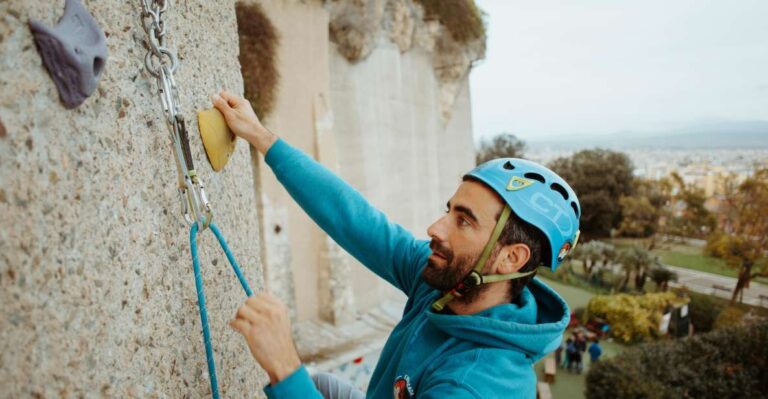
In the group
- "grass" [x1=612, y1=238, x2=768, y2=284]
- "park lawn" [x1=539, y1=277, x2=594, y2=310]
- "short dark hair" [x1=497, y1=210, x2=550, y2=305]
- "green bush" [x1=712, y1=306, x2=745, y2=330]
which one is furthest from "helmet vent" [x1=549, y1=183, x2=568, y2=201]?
"grass" [x1=612, y1=238, x2=768, y2=284]

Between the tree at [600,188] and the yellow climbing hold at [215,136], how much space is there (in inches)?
1416

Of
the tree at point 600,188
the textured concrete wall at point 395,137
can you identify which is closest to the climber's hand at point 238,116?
the textured concrete wall at point 395,137

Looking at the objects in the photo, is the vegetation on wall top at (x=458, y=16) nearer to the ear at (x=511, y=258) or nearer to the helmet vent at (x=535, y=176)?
the helmet vent at (x=535, y=176)

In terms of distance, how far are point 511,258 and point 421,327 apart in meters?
0.47

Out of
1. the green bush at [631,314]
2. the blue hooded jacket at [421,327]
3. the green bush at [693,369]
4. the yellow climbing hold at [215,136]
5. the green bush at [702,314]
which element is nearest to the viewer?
the blue hooded jacket at [421,327]

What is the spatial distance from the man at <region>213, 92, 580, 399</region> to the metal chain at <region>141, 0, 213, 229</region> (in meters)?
0.34

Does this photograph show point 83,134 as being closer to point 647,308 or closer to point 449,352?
point 449,352

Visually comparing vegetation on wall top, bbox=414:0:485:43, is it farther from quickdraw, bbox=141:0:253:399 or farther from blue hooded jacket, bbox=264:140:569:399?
quickdraw, bbox=141:0:253:399

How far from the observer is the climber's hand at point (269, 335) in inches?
57.8

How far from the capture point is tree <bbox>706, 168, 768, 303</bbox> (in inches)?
925

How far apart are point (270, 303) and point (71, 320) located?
1.77 ft

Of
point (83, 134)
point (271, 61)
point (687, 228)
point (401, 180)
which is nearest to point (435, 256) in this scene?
point (83, 134)

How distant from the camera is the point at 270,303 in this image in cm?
152

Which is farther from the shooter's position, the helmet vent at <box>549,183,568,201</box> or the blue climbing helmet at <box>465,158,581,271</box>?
the helmet vent at <box>549,183,568,201</box>
